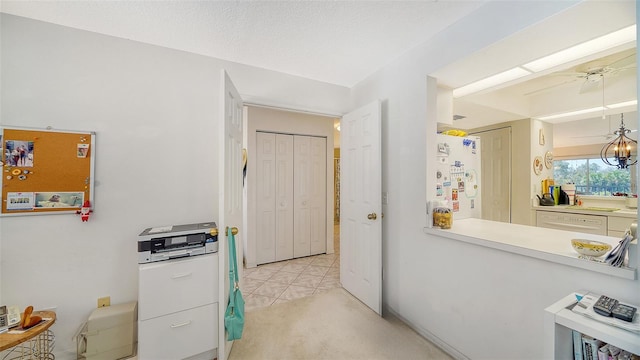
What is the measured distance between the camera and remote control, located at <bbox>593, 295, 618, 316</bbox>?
2.80 feet

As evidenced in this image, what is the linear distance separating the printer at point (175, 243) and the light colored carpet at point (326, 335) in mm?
858

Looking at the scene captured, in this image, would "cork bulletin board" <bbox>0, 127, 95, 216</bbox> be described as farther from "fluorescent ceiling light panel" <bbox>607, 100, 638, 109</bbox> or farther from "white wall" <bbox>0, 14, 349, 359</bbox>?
"fluorescent ceiling light panel" <bbox>607, 100, 638, 109</bbox>

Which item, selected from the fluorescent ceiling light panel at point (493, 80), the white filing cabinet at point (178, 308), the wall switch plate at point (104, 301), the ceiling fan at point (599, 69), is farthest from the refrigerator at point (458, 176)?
the wall switch plate at point (104, 301)

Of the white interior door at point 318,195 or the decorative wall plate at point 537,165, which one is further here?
the white interior door at point 318,195

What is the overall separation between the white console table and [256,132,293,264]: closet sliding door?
3093 mm

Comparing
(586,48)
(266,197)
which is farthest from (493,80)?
(266,197)

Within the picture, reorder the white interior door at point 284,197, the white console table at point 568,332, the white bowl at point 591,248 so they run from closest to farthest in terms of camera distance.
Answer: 1. the white console table at point 568,332
2. the white bowl at point 591,248
3. the white interior door at point 284,197

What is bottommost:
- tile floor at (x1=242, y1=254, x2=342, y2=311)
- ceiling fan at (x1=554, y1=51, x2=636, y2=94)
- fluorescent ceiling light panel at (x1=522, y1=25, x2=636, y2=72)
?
tile floor at (x1=242, y1=254, x2=342, y2=311)

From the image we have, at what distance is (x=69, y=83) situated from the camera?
5.54 ft

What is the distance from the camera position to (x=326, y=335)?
1910 mm

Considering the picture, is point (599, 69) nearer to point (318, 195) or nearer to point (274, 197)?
point (318, 195)

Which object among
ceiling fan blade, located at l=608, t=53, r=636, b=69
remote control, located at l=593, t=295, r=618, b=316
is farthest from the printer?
ceiling fan blade, located at l=608, t=53, r=636, b=69

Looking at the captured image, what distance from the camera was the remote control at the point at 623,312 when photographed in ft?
2.66

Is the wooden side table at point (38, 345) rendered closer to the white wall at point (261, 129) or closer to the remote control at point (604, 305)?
the white wall at point (261, 129)
